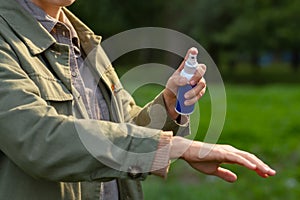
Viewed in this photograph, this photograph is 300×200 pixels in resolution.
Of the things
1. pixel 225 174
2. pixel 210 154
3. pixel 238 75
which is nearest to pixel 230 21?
pixel 238 75

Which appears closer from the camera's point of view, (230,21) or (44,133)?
(44,133)

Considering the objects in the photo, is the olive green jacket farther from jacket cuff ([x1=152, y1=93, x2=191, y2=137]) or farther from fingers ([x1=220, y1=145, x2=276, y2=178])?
jacket cuff ([x1=152, y1=93, x2=191, y2=137])

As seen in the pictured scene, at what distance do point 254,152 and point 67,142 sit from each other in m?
5.86

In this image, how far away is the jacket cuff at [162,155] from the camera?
1751 mm

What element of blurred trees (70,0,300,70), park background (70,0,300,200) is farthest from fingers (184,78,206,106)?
blurred trees (70,0,300,70)

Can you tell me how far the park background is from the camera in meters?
5.94

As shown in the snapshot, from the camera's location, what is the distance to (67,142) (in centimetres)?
175

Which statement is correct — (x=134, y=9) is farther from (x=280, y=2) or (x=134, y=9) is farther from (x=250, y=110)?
(x=250, y=110)

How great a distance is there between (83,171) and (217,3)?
2543 centimetres

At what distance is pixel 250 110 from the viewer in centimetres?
1056

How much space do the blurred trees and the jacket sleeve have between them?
23792 mm

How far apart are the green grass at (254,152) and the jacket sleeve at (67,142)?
25.5 inches

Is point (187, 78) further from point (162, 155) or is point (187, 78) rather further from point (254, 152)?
point (254, 152)

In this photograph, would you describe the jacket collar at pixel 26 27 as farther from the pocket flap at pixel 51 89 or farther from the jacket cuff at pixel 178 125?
the jacket cuff at pixel 178 125
